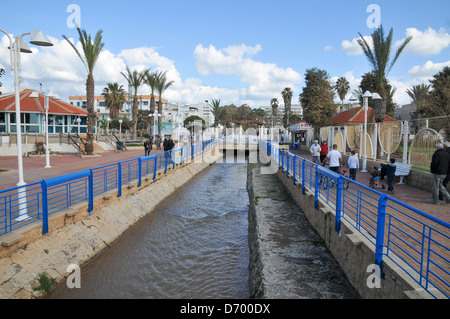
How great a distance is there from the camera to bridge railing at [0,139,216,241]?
6.70m

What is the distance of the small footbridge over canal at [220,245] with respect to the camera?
488 cm

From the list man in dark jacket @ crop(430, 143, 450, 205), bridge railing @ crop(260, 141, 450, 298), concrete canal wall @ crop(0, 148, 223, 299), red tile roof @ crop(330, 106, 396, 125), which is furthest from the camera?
red tile roof @ crop(330, 106, 396, 125)

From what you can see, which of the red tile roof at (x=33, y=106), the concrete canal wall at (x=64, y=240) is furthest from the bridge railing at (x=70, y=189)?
the red tile roof at (x=33, y=106)

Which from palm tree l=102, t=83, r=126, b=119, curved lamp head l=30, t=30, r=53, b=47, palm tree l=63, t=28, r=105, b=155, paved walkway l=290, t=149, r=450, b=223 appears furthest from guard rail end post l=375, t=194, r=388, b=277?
palm tree l=102, t=83, r=126, b=119

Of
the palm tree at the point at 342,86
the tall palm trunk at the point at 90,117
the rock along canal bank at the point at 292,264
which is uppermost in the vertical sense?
the palm tree at the point at 342,86

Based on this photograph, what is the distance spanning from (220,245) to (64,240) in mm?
4103

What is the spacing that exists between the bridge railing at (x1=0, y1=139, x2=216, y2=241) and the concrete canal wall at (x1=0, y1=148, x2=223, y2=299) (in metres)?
0.27

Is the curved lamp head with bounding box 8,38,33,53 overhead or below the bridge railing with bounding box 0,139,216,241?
overhead

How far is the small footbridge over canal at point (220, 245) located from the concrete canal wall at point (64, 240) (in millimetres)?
24

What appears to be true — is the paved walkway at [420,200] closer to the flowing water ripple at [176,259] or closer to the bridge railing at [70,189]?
the flowing water ripple at [176,259]

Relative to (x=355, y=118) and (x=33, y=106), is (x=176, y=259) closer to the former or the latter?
(x=355, y=118)

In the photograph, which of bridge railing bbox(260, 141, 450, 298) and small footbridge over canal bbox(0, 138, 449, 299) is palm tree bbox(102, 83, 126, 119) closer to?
small footbridge over canal bbox(0, 138, 449, 299)

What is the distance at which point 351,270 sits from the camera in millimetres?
5625

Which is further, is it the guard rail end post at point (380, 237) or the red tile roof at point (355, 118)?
the red tile roof at point (355, 118)
